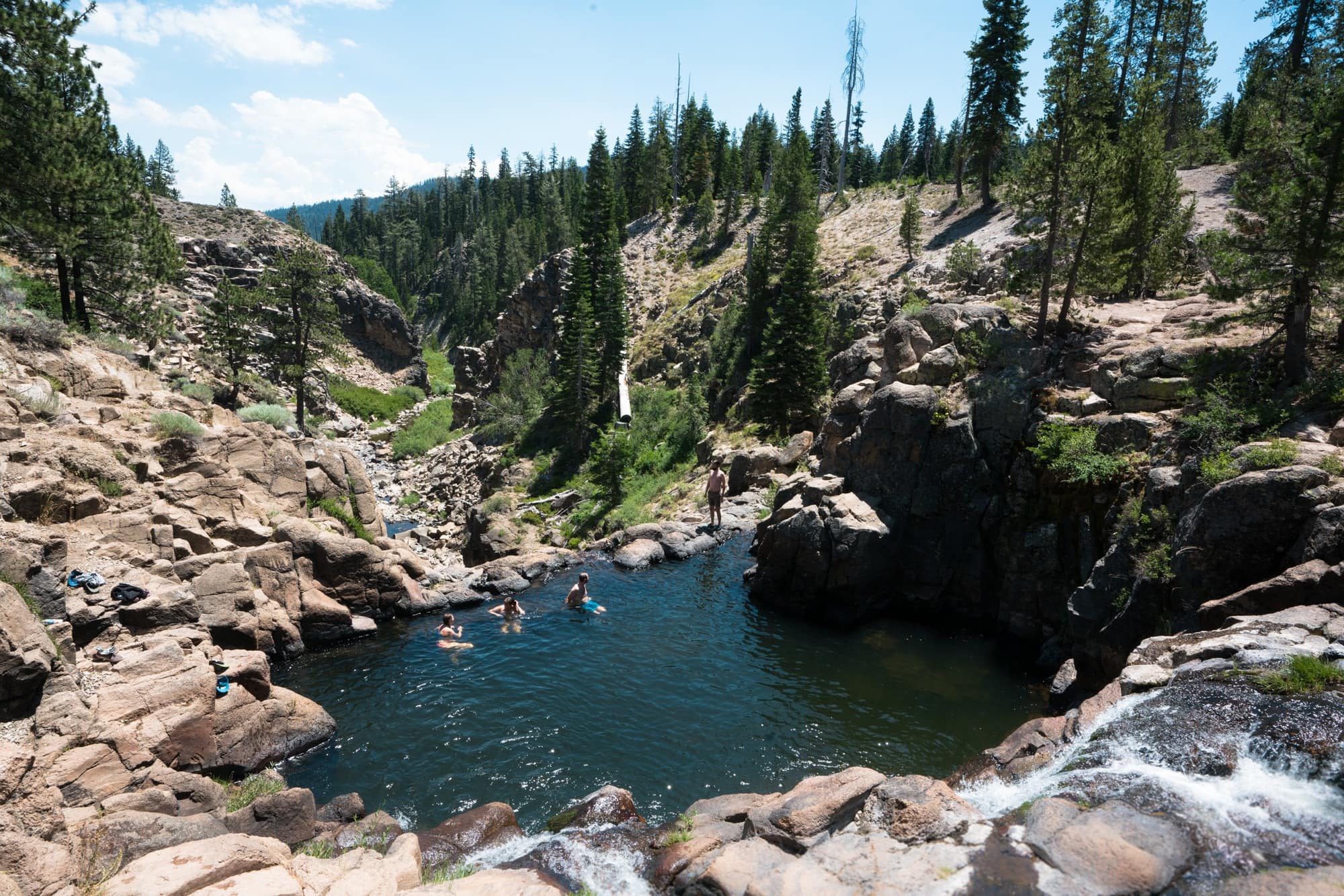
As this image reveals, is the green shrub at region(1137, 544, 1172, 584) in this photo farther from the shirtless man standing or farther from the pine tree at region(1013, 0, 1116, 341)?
the shirtless man standing

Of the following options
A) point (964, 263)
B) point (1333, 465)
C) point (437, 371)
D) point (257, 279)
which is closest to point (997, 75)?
point (964, 263)

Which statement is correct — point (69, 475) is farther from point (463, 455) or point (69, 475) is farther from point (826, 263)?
point (826, 263)

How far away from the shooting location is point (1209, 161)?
4169 cm

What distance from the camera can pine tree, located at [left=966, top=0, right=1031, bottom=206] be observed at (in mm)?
43938

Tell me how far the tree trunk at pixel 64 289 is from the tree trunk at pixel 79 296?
200 mm

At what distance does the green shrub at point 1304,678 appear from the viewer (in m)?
8.75

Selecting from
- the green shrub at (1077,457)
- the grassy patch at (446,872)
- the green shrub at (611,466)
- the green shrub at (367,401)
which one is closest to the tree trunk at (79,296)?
the green shrub at (611,466)

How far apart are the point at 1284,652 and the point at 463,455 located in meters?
52.9

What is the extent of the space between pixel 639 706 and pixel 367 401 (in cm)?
7106

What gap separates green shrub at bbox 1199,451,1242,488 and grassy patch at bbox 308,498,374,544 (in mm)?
24465

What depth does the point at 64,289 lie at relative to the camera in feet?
83.0

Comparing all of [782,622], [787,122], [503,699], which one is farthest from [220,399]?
[787,122]

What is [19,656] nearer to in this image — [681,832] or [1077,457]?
[681,832]

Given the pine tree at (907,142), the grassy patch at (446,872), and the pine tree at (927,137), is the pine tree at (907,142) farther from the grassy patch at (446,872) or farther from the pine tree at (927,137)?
the grassy patch at (446,872)
